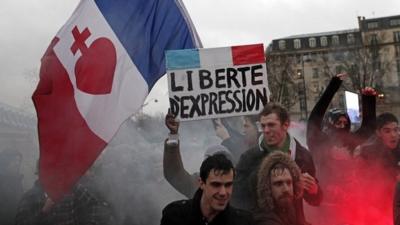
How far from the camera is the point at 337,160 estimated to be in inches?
166

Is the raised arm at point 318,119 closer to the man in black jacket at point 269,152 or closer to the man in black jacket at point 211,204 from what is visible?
the man in black jacket at point 269,152

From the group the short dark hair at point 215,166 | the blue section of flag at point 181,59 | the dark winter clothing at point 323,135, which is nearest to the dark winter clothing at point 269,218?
the short dark hair at point 215,166

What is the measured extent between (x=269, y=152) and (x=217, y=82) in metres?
0.86

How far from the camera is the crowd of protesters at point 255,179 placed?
3.10 metres

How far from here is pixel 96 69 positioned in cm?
450

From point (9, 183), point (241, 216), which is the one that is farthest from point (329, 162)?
point (9, 183)

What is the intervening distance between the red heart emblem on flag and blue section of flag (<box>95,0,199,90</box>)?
0.20 m

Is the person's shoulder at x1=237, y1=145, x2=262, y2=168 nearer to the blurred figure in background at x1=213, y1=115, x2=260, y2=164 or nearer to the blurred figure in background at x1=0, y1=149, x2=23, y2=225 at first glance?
the blurred figure in background at x1=213, y1=115, x2=260, y2=164

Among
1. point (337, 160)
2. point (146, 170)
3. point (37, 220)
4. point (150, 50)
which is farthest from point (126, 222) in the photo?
point (337, 160)

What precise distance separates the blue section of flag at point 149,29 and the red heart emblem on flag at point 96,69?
199 millimetres

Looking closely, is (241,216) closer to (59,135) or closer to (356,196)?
(356,196)

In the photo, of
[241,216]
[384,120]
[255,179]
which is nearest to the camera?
[241,216]

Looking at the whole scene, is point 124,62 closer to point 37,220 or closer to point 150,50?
point 150,50

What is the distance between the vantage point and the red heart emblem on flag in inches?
176
